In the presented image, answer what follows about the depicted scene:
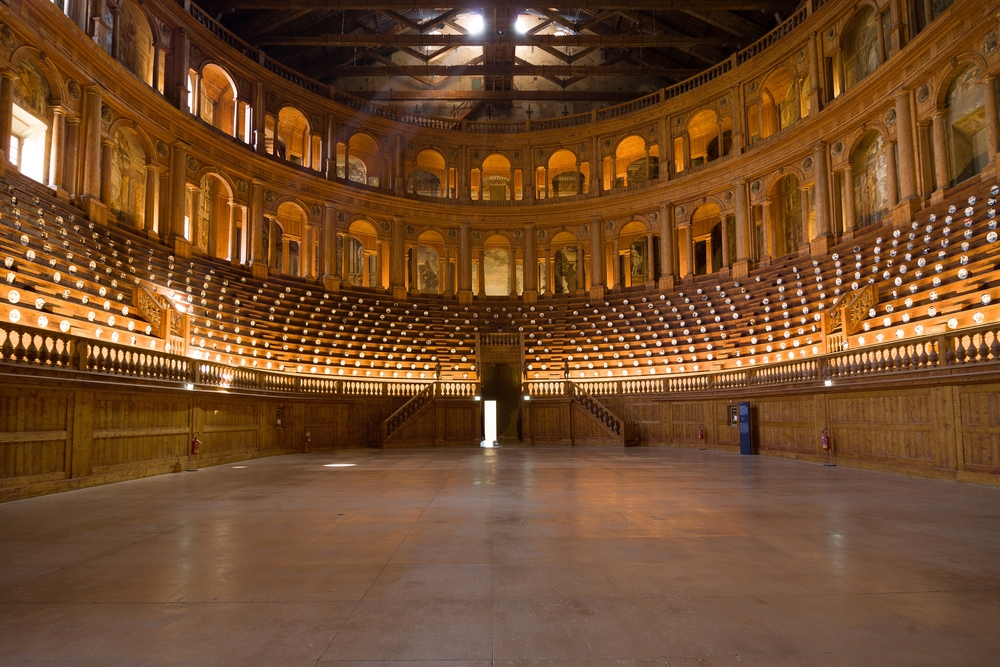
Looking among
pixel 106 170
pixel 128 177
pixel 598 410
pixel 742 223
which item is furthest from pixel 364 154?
pixel 742 223

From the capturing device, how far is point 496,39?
1118 inches

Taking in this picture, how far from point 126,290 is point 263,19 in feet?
59.9

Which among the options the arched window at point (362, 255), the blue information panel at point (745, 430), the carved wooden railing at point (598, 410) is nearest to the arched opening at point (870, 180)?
the blue information panel at point (745, 430)

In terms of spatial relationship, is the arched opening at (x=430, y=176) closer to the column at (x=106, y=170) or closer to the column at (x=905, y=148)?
the column at (x=106, y=170)

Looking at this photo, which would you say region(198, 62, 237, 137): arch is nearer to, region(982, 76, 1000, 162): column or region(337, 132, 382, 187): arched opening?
region(337, 132, 382, 187): arched opening

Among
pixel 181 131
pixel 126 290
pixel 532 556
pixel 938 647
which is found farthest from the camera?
pixel 181 131

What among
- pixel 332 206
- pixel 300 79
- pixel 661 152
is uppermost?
pixel 300 79

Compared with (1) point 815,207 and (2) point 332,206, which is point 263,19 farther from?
(1) point 815,207

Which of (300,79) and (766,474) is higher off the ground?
(300,79)

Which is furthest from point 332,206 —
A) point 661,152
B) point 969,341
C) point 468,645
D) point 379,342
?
point 468,645

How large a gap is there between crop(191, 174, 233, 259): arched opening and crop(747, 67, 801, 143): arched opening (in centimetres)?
2432

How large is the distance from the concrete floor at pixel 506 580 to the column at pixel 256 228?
18.7m

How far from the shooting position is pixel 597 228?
106ft

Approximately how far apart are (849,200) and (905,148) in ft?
10.5
